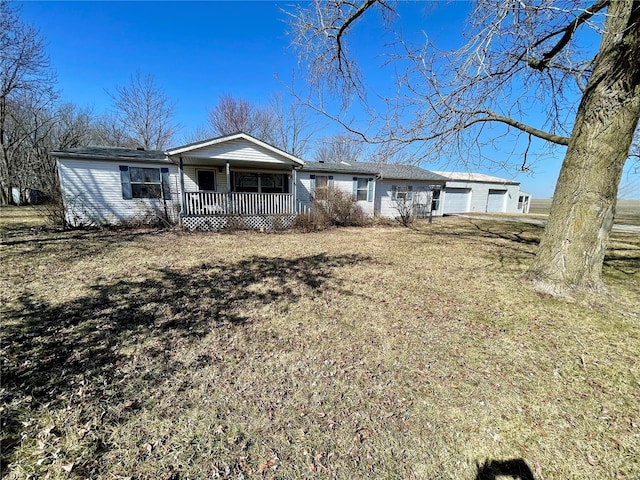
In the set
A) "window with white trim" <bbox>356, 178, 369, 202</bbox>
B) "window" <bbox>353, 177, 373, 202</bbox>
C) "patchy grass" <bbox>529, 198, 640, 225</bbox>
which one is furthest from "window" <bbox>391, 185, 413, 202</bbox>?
"patchy grass" <bbox>529, 198, 640, 225</bbox>

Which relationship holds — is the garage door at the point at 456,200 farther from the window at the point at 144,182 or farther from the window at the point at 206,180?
the window at the point at 144,182

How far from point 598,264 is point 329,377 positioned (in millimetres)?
4902

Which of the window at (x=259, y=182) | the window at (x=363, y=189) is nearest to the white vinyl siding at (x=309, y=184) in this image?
the window at (x=363, y=189)

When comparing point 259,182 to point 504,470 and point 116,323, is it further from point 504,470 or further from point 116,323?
point 504,470

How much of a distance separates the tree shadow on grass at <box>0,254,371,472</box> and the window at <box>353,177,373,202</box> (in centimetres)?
1111

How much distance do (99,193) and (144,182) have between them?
67.7 inches

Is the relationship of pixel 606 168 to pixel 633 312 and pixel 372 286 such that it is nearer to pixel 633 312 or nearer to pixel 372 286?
pixel 633 312

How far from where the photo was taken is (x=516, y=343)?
10.6 feet

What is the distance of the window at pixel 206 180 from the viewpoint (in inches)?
527

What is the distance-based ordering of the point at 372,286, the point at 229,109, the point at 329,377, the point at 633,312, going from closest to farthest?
1. the point at 329,377
2. the point at 633,312
3. the point at 372,286
4. the point at 229,109

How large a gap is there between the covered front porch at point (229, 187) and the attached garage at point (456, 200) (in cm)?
1516

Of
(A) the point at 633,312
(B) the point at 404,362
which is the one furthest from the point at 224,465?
(A) the point at 633,312

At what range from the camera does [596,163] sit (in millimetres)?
4102

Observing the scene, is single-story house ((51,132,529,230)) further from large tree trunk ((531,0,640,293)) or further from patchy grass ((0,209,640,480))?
large tree trunk ((531,0,640,293))
